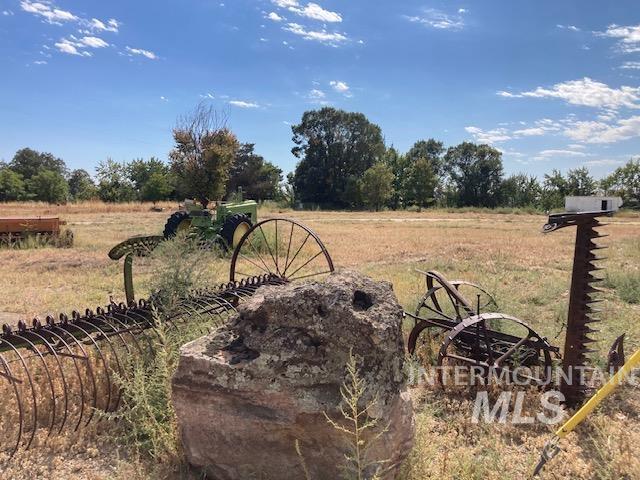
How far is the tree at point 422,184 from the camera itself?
47.4 meters

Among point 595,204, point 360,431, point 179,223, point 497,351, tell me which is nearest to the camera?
point 360,431

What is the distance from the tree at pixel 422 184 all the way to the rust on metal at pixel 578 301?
4480 centimetres

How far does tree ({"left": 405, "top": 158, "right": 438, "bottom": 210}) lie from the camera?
4738cm

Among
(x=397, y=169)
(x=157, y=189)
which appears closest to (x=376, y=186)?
(x=397, y=169)

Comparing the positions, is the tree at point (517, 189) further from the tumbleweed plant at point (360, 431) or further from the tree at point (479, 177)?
the tumbleweed plant at point (360, 431)

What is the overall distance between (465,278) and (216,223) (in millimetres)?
5433

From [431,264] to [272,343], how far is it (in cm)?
781

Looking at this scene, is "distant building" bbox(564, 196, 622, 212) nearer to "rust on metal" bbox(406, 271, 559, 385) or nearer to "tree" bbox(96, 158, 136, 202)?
"rust on metal" bbox(406, 271, 559, 385)

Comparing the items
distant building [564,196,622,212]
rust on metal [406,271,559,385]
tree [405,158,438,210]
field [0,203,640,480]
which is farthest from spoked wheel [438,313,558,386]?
tree [405,158,438,210]

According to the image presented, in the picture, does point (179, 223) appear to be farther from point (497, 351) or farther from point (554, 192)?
point (554, 192)

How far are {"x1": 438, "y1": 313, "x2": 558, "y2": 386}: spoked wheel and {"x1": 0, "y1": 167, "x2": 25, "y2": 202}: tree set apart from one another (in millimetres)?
47841

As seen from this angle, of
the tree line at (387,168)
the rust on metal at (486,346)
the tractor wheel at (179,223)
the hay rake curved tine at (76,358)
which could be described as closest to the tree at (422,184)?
the tree line at (387,168)

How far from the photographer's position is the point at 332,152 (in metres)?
47.2

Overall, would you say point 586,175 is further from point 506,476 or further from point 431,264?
point 506,476
